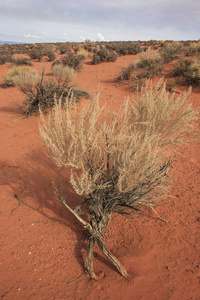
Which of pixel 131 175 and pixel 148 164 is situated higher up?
pixel 148 164

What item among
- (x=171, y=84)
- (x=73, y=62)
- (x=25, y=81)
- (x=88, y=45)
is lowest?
(x=25, y=81)

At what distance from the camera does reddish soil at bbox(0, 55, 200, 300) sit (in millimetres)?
2176

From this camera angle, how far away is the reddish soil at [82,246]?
218 cm

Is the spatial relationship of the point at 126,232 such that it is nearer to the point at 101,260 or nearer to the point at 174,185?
the point at 101,260

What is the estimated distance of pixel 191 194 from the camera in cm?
349

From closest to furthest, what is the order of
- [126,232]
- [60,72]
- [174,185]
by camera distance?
[126,232] < [174,185] < [60,72]

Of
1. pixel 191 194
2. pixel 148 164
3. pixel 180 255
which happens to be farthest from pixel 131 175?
pixel 191 194

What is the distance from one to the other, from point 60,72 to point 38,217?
7936mm

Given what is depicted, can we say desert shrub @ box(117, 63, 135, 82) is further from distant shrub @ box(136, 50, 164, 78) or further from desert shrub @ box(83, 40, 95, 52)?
desert shrub @ box(83, 40, 95, 52)

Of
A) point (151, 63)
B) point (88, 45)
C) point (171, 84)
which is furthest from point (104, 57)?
point (171, 84)

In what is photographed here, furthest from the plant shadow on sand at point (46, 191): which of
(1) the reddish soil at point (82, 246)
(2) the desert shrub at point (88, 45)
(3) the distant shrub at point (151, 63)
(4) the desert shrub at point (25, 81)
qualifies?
(2) the desert shrub at point (88, 45)

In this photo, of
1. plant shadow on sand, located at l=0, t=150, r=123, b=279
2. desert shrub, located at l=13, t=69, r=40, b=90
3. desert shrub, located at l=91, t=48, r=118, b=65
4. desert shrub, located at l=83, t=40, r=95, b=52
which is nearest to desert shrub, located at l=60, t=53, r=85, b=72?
desert shrub, located at l=91, t=48, r=118, b=65

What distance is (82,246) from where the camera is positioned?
2.74 meters

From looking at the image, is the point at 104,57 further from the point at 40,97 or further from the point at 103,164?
Result: the point at 103,164
